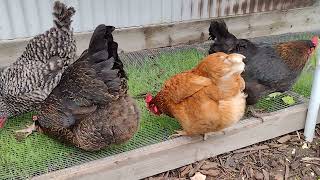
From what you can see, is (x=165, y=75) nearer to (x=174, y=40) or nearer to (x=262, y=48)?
(x=174, y=40)

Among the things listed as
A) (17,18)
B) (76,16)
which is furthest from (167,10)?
(17,18)

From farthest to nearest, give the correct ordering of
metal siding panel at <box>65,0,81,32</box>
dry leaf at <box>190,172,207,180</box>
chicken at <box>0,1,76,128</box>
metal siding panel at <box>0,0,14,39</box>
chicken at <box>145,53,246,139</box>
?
metal siding panel at <box>65,0,81,32</box> < metal siding panel at <box>0,0,14,39</box> < chicken at <box>0,1,76,128</box> < dry leaf at <box>190,172,207,180</box> < chicken at <box>145,53,246,139</box>

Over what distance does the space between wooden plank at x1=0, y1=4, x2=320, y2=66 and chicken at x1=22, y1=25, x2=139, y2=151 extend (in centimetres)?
152

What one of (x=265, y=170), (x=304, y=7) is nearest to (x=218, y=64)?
(x=265, y=170)

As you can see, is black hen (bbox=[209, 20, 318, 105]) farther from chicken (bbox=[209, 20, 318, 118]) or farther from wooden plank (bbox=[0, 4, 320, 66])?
wooden plank (bbox=[0, 4, 320, 66])

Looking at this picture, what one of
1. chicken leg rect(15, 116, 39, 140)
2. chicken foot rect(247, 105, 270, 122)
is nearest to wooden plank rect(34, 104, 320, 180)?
chicken foot rect(247, 105, 270, 122)

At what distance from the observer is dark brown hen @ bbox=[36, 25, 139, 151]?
262 centimetres

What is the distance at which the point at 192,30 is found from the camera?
15.3 ft

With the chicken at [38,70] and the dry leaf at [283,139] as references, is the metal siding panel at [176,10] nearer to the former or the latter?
the chicken at [38,70]

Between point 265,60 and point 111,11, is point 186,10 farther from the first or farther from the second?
point 265,60

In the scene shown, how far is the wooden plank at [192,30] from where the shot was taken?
4.01 metres

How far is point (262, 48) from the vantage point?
3.32 meters

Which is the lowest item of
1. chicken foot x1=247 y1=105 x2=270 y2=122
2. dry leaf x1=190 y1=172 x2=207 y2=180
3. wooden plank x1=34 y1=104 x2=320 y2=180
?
dry leaf x1=190 y1=172 x2=207 y2=180

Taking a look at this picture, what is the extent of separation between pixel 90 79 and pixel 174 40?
218 centimetres
